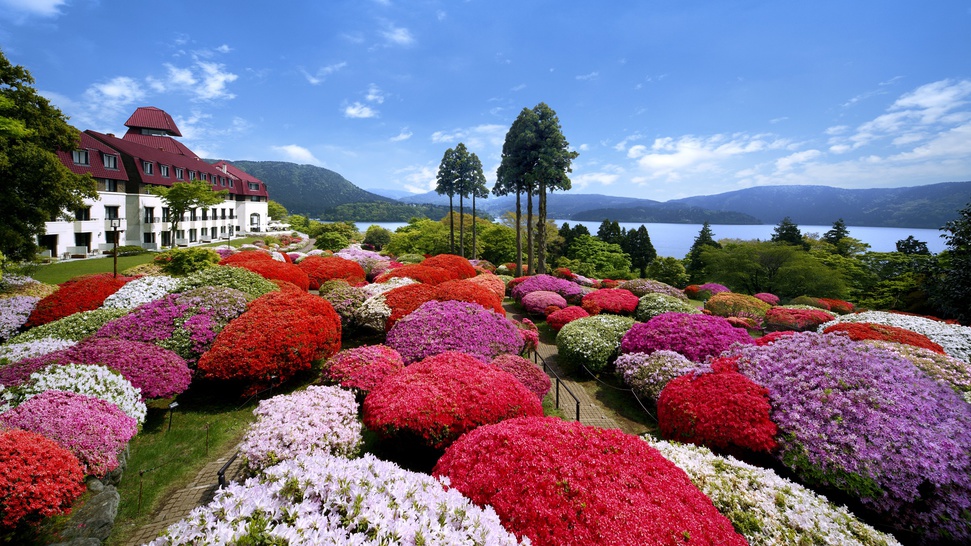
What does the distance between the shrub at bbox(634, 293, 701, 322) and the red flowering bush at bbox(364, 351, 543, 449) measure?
1097cm

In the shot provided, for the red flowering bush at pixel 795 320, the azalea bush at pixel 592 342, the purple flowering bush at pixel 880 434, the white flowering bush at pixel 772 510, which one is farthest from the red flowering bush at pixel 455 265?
the white flowering bush at pixel 772 510

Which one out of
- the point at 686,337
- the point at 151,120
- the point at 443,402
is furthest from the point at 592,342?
the point at 151,120

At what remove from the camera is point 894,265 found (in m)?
29.6

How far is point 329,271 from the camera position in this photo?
65.7 ft

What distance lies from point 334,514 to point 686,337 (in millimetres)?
10234

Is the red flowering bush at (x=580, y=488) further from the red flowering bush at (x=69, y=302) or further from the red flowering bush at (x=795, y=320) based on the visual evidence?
the red flowering bush at (x=795, y=320)

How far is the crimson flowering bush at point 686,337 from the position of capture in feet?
33.4

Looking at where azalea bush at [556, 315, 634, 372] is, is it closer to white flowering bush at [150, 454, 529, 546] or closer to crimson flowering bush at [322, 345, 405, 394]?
crimson flowering bush at [322, 345, 405, 394]

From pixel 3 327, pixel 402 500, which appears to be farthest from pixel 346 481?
pixel 3 327

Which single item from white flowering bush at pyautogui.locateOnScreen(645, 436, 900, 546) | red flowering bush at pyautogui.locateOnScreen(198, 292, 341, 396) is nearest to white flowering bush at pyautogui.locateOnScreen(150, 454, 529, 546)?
white flowering bush at pyautogui.locateOnScreen(645, 436, 900, 546)

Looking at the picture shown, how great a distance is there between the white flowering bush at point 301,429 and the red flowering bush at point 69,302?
11.0 metres

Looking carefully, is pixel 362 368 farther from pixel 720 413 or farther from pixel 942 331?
pixel 942 331

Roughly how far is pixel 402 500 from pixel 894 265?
43.1m

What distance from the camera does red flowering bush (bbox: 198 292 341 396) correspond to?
812 centimetres
